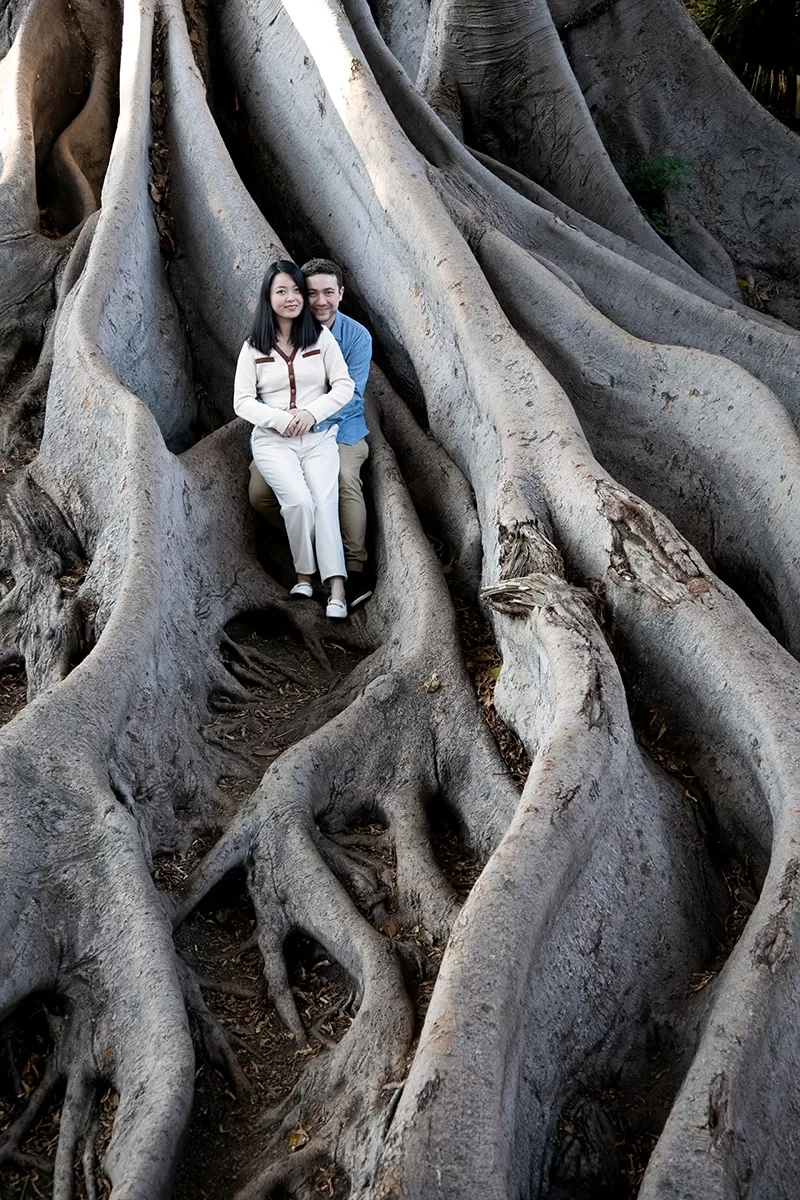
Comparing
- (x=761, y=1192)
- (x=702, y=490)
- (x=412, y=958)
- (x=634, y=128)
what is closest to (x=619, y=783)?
(x=412, y=958)

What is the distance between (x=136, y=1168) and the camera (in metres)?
2.56

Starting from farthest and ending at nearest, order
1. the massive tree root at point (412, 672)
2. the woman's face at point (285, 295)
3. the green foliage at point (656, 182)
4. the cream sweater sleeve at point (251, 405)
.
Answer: the green foliage at point (656, 182) → the cream sweater sleeve at point (251, 405) → the woman's face at point (285, 295) → the massive tree root at point (412, 672)

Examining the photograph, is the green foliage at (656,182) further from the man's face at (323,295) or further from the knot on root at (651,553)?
the knot on root at (651,553)

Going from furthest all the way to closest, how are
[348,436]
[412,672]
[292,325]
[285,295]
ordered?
[348,436] < [292,325] < [285,295] < [412,672]

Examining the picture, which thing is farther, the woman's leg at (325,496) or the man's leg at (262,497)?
the man's leg at (262,497)

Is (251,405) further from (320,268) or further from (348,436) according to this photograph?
(320,268)

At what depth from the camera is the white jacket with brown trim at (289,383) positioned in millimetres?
4906

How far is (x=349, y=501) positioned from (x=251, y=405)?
0.60m

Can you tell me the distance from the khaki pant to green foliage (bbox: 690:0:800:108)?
700 centimetres

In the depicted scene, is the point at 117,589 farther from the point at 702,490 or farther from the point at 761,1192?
the point at 761,1192

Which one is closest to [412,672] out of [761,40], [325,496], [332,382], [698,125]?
[325,496]

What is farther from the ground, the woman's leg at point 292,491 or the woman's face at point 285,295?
the woman's face at point 285,295

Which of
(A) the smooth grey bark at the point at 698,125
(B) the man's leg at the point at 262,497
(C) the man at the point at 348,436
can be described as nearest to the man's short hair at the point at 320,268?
(C) the man at the point at 348,436

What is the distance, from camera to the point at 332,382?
4973mm
